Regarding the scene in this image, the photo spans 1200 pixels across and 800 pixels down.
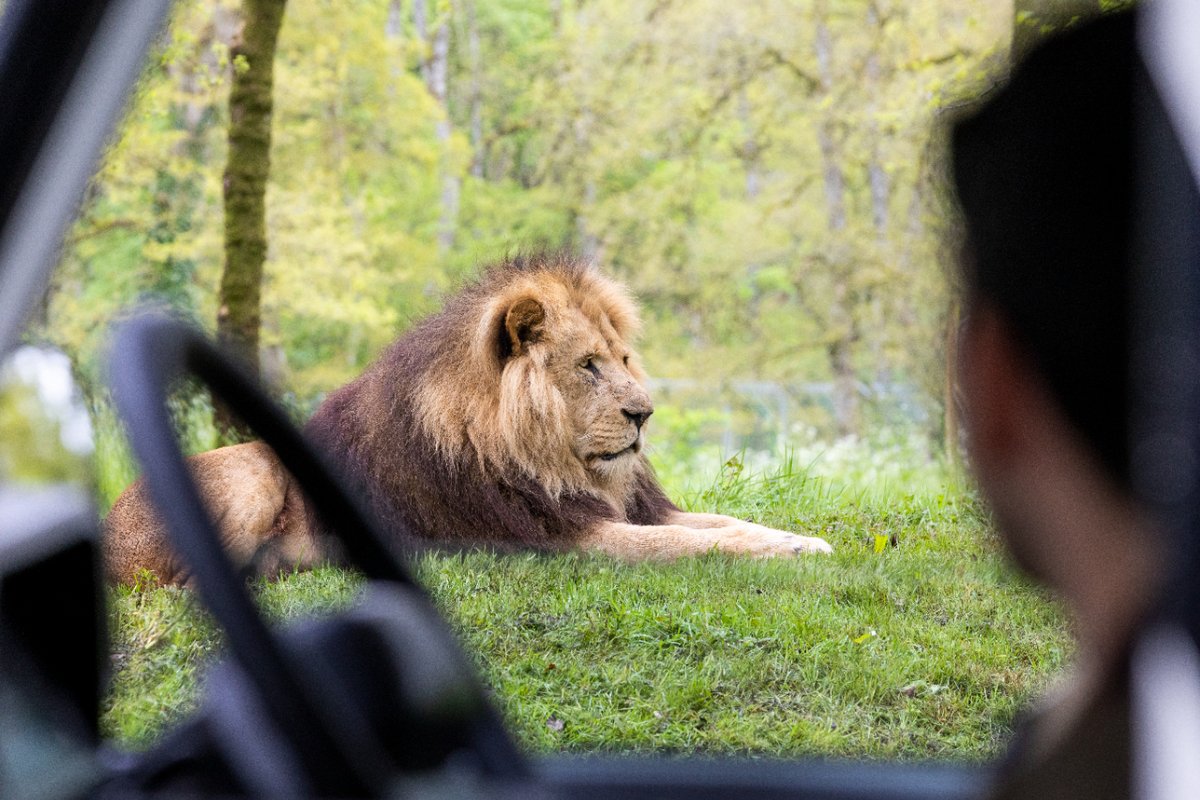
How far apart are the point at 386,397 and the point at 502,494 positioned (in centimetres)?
42

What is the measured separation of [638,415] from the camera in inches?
117

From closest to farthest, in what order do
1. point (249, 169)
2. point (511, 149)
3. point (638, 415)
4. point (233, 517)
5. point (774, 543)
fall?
point (233, 517) → point (774, 543) → point (638, 415) → point (249, 169) → point (511, 149)

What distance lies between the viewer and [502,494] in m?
3.13

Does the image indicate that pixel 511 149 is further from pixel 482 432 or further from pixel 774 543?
pixel 774 543

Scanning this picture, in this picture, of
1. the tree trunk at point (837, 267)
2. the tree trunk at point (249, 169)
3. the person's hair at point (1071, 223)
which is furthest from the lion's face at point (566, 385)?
the person's hair at point (1071, 223)

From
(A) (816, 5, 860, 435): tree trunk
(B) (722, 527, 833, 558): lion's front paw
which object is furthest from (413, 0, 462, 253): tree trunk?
(B) (722, 527, 833, 558): lion's front paw

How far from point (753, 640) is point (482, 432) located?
1.10 metres

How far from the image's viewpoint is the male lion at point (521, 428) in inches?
117

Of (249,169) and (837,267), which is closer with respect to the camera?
(249,169)

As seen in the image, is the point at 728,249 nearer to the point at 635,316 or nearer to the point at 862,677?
the point at 635,316

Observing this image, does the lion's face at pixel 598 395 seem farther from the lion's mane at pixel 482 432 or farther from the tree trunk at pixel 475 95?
the tree trunk at pixel 475 95

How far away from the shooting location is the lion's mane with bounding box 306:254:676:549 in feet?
9.84

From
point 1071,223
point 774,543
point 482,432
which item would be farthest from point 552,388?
point 1071,223

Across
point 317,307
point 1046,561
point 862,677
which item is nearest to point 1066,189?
point 1046,561
